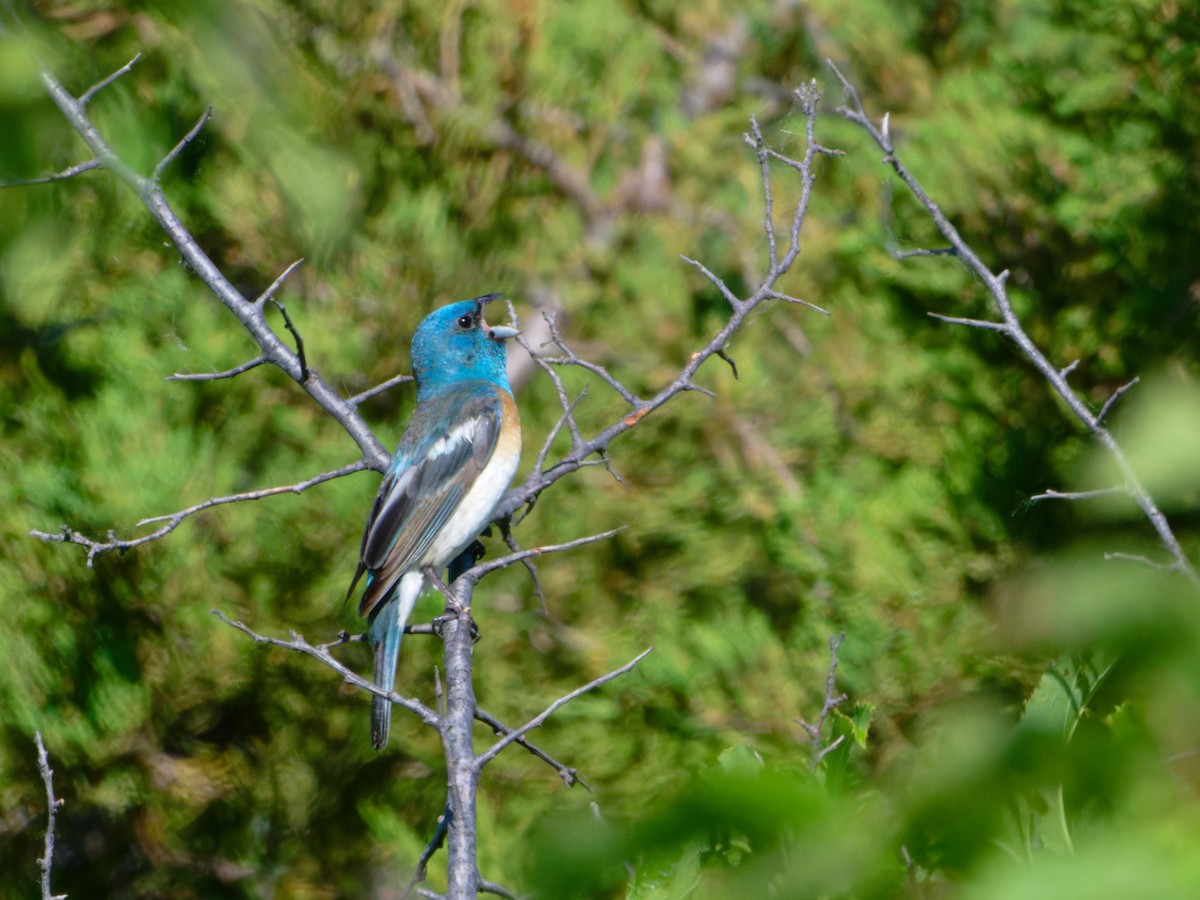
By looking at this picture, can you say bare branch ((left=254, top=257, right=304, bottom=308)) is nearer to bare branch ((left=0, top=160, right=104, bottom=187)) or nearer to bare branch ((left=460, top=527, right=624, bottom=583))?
bare branch ((left=0, top=160, right=104, bottom=187))

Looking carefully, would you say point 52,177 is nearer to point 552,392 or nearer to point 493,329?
point 493,329

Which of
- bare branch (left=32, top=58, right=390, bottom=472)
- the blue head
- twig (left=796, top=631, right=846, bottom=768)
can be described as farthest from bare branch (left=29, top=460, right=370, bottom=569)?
twig (left=796, top=631, right=846, bottom=768)

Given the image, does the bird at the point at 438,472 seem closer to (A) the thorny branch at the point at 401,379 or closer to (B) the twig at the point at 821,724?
(A) the thorny branch at the point at 401,379

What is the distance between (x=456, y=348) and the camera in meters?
3.39

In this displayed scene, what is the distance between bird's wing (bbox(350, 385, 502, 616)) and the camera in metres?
2.70

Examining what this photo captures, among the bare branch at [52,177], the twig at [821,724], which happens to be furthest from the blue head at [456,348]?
the twig at [821,724]

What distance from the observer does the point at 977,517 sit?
267 cm

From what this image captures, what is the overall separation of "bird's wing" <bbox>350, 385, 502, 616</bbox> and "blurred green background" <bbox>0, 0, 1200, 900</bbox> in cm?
12

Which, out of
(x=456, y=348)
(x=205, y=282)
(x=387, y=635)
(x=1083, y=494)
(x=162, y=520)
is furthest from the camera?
(x=456, y=348)

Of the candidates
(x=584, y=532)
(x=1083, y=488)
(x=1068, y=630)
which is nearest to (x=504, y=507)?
(x=584, y=532)

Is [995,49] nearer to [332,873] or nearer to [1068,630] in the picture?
[332,873]

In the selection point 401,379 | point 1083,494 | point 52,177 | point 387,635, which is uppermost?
point 52,177

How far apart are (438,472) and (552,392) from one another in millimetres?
364

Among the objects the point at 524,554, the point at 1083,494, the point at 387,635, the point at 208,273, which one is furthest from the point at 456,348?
the point at 1083,494
